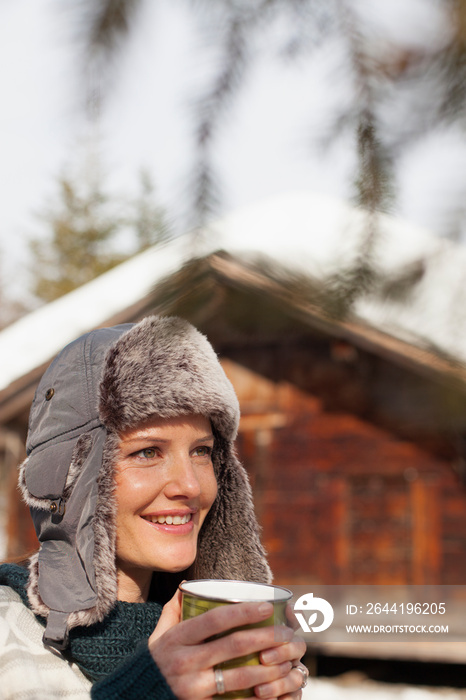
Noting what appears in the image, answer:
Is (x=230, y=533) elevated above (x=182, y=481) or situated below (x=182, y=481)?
below

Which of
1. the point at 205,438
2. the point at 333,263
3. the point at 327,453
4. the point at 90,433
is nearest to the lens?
the point at 333,263

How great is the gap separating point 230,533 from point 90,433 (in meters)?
0.57

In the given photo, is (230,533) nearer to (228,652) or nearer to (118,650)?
(118,650)

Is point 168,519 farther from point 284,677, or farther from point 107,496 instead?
point 284,677

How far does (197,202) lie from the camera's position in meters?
0.69

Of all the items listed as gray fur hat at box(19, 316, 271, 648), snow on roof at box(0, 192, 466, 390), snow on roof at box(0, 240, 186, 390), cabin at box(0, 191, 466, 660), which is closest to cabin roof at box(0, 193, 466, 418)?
snow on roof at box(0, 192, 466, 390)

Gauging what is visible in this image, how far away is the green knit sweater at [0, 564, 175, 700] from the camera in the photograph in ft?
3.95

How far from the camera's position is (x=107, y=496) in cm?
158

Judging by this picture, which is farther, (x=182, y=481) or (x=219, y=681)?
(x=182, y=481)

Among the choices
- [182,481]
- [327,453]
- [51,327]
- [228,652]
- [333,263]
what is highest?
[333,263]

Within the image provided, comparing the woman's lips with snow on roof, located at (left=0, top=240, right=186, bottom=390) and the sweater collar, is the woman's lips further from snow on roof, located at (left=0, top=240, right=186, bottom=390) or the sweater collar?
snow on roof, located at (left=0, top=240, right=186, bottom=390)

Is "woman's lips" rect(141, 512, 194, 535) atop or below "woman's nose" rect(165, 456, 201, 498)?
below

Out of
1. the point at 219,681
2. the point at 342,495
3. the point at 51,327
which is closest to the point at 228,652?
the point at 219,681

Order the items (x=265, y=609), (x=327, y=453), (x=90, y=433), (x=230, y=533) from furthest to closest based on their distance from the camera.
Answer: (x=327, y=453) < (x=230, y=533) < (x=90, y=433) < (x=265, y=609)
